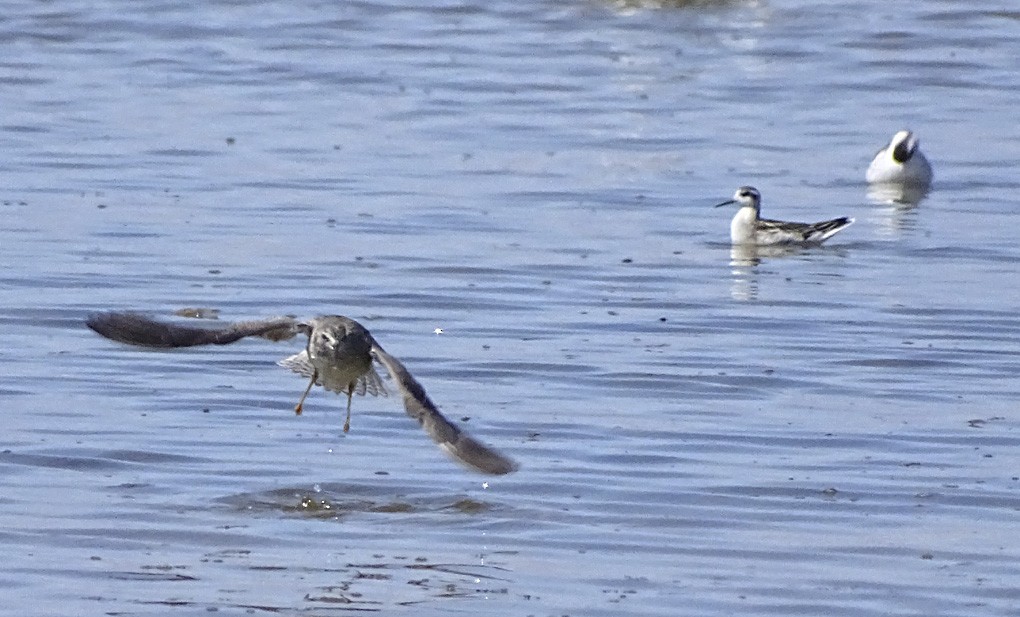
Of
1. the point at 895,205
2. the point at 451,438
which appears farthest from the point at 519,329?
the point at 895,205

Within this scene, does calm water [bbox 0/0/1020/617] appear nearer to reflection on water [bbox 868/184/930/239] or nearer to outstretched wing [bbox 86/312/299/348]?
reflection on water [bbox 868/184/930/239]

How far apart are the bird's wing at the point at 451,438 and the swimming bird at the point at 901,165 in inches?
418

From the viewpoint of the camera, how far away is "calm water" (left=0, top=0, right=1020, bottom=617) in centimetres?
809

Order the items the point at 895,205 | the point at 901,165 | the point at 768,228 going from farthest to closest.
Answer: the point at 901,165 → the point at 895,205 → the point at 768,228

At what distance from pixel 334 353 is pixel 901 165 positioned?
9.87 m

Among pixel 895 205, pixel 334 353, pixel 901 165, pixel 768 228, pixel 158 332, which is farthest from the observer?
pixel 901 165

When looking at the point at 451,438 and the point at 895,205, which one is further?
the point at 895,205

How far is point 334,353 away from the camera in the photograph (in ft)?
29.7

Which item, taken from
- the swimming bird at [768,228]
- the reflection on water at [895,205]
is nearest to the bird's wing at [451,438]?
the swimming bird at [768,228]

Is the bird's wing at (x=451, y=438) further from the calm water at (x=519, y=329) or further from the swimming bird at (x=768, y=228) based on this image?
the swimming bird at (x=768, y=228)

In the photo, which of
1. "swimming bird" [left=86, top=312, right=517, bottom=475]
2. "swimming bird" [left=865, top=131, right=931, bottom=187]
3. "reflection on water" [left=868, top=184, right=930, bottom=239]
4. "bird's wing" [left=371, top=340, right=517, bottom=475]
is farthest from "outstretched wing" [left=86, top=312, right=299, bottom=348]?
"swimming bird" [left=865, top=131, right=931, bottom=187]

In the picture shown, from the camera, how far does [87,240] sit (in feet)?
47.7

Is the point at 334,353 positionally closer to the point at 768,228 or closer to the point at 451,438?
the point at 451,438

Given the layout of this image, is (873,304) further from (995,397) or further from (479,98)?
(479,98)
